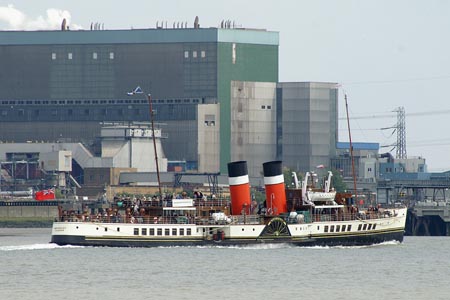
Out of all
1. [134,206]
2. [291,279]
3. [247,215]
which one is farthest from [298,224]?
[291,279]

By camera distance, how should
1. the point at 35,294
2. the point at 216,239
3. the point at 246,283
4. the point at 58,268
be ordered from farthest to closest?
the point at 216,239
the point at 58,268
the point at 246,283
the point at 35,294

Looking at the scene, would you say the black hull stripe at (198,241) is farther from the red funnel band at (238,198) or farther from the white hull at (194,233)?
the red funnel band at (238,198)

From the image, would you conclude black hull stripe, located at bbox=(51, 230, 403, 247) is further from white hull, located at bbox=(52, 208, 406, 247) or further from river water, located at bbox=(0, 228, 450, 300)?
river water, located at bbox=(0, 228, 450, 300)

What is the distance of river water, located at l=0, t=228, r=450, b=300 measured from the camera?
94938 millimetres

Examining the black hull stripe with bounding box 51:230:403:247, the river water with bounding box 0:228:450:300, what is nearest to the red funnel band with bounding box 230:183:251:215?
the black hull stripe with bounding box 51:230:403:247

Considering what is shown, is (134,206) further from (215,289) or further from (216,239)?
(215,289)

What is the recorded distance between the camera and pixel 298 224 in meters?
127

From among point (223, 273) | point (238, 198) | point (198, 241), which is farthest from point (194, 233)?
point (223, 273)

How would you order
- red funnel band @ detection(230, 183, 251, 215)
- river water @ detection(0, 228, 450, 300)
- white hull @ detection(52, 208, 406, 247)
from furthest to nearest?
red funnel band @ detection(230, 183, 251, 215)
white hull @ detection(52, 208, 406, 247)
river water @ detection(0, 228, 450, 300)

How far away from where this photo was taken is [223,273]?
106 m

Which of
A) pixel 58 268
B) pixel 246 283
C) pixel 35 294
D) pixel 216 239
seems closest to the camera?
pixel 35 294

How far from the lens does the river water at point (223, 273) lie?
9494 centimetres

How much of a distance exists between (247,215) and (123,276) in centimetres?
2539

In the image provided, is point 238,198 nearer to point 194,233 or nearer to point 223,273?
point 194,233
